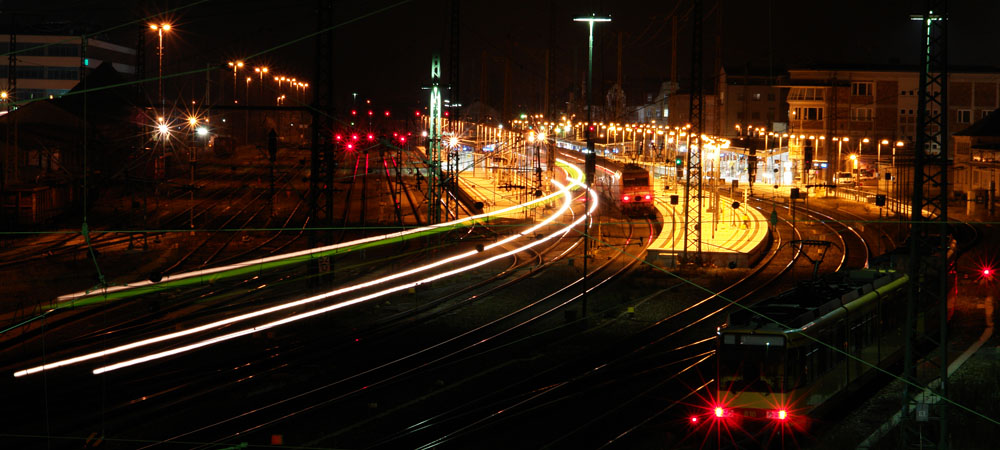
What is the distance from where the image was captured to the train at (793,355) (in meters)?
11.9

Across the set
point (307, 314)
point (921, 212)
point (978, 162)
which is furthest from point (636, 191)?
point (921, 212)

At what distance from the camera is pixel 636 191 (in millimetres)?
40844

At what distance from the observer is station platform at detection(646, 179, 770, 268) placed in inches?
1134

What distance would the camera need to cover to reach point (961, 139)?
49.8 meters

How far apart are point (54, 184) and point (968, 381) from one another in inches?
1417

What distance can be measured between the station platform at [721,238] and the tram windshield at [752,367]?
16.0m

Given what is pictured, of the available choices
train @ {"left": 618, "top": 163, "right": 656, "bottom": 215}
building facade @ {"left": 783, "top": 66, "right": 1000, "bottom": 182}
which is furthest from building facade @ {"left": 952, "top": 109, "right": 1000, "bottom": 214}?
train @ {"left": 618, "top": 163, "right": 656, "bottom": 215}

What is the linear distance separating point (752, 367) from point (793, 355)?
1.88 ft

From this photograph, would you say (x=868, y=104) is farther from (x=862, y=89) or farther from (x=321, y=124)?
(x=321, y=124)

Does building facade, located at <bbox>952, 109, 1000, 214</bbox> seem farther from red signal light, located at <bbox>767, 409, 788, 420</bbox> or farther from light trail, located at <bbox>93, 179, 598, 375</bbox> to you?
red signal light, located at <bbox>767, 409, 788, 420</bbox>

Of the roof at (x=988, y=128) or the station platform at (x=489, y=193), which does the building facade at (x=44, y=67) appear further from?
the roof at (x=988, y=128)

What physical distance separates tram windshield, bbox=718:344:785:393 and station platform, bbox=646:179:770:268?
16.0 m

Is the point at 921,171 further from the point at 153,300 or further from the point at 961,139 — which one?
the point at 961,139

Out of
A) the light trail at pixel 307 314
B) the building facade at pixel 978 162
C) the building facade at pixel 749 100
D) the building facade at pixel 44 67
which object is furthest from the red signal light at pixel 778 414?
the building facade at pixel 44 67
